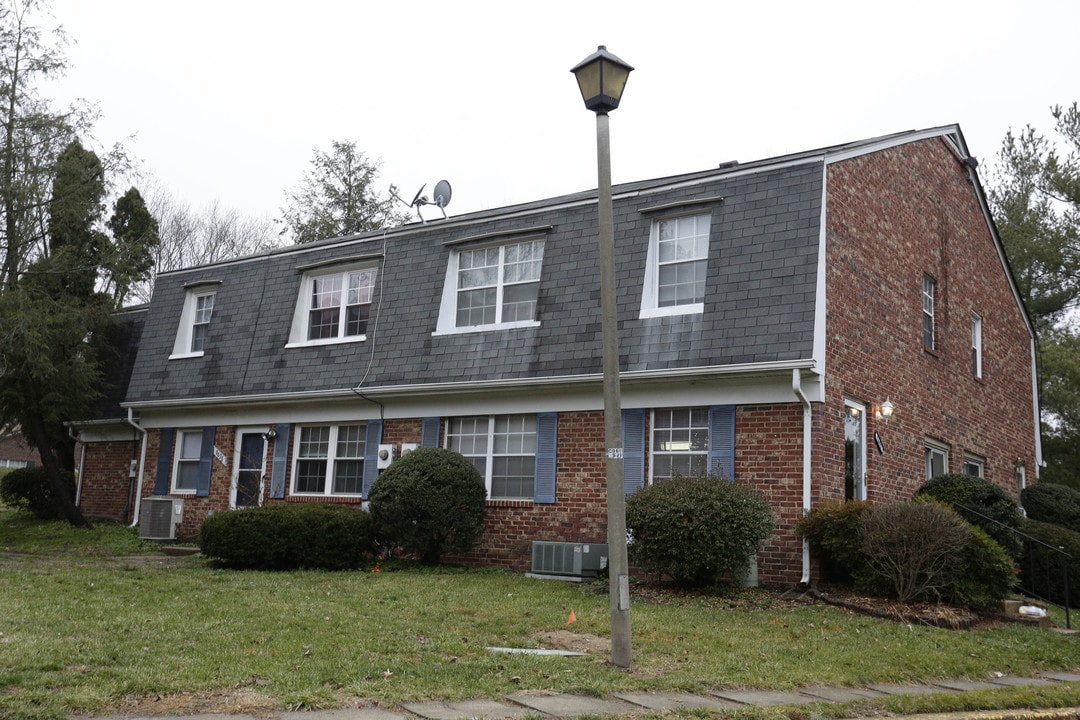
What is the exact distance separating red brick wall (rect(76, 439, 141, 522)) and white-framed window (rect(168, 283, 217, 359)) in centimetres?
234

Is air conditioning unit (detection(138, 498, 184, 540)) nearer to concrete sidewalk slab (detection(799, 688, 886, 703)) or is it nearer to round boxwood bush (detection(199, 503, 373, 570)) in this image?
round boxwood bush (detection(199, 503, 373, 570))

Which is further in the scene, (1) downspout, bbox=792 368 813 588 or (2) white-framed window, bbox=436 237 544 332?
(2) white-framed window, bbox=436 237 544 332

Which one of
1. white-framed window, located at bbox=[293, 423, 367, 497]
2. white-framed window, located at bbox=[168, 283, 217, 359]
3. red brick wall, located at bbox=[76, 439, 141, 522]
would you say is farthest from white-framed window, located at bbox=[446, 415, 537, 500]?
red brick wall, located at bbox=[76, 439, 141, 522]

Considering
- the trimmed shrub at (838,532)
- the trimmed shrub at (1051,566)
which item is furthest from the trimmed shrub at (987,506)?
the trimmed shrub at (838,532)

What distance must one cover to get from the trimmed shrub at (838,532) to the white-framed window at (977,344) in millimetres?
7837

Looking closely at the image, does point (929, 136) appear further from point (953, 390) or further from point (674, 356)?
point (674, 356)

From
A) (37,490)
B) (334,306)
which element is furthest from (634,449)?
(37,490)

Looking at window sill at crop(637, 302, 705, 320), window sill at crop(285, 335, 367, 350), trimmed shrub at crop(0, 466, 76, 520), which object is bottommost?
trimmed shrub at crop(0, 466, 76, 520)

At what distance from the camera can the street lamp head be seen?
746 cm

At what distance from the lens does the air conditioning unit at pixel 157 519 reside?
56.7 feet

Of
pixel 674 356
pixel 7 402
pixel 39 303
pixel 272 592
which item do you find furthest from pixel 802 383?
pixel 7 402

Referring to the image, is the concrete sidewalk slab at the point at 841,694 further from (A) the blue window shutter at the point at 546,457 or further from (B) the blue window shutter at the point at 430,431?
(B) the blue window shutter at the point at 430,431

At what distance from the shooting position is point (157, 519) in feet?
56.7

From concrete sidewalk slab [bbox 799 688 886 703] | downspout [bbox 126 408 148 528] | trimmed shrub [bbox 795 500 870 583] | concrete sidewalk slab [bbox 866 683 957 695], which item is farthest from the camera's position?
downspout [bbox 126 408 148 528]
